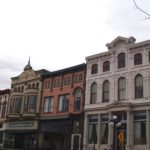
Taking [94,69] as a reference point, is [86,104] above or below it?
below

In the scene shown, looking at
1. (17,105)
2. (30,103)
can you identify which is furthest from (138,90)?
(17,105)

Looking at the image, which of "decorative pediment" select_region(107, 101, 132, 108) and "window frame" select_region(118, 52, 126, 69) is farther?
→ "window frame" select_region(118, 52, 126, 69)

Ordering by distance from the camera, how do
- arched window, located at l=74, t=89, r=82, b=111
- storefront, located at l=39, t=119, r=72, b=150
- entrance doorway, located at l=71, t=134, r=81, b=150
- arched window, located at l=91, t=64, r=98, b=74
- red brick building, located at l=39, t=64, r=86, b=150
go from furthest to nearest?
1. arched window, located at l=74, t=89, r=82, b=111
2. storefront, located at l=39, t=119, r=72, b=150
3. red brick building, located at l=39, t=64, r=86, b=150
4. arched window, located at l=91, t=64, r=98, b=74
5. entrance doorway, located at l=71, t=134, r=81, b=150

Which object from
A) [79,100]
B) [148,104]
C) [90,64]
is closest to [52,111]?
[79,100]

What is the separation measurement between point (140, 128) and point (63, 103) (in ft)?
40.8

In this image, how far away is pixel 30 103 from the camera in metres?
43.4

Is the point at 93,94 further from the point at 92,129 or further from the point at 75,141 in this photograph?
the point at 75,141

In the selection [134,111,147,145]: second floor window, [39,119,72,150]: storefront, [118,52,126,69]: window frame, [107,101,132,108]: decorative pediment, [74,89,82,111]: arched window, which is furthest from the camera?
[74,89,82,111]: arched window

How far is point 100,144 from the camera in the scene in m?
33.1

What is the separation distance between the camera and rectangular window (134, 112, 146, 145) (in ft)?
97.0

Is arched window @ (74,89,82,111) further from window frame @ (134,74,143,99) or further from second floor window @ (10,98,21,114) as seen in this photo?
second floor window @ (10,98,21,114)

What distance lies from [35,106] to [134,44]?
1792 cm

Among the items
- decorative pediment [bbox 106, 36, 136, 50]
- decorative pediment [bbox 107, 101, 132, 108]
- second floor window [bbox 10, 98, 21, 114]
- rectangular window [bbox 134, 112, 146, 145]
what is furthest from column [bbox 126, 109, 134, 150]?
second floor window [bbox 10, 98, 21, 114]

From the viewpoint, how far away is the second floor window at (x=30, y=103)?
43119 millimetres
